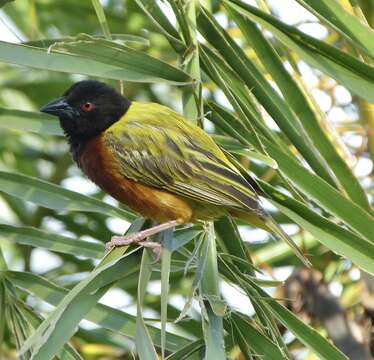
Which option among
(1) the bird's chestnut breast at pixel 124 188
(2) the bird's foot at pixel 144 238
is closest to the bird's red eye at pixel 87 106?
(1) the bird's chestnut breast at pixel 124 188

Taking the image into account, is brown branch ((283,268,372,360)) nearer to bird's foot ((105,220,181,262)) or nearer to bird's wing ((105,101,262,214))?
bird's wing ((105,101,262,214))

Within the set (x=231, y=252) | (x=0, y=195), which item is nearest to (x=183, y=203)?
(x=231, y=252)

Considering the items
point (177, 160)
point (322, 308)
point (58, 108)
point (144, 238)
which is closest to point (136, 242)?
point (144, 238)

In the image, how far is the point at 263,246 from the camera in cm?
527

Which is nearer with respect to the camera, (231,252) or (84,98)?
(231,252)

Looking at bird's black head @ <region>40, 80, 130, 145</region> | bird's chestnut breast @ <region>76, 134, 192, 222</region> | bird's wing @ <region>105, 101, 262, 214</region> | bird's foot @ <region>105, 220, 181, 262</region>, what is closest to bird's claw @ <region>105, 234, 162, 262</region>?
bird's foot @ <region>105, 220, 181, 262</region>

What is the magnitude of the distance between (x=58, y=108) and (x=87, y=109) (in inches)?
5.2

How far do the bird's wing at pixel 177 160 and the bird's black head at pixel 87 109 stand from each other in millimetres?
177

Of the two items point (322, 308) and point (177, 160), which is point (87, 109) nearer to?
point (177, 160)

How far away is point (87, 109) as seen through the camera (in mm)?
4191

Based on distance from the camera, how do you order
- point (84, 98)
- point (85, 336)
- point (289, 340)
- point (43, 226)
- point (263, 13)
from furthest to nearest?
1. point (43, 226)
2. point (85, 336)
3. point (289, 340)
4. point (84, 98)
5. point (263, 13)

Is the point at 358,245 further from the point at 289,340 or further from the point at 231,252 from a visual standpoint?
the point at 289,340

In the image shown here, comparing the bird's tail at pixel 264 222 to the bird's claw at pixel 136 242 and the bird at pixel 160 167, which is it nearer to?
the bird at pixel 160 167

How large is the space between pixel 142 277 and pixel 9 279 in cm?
75
